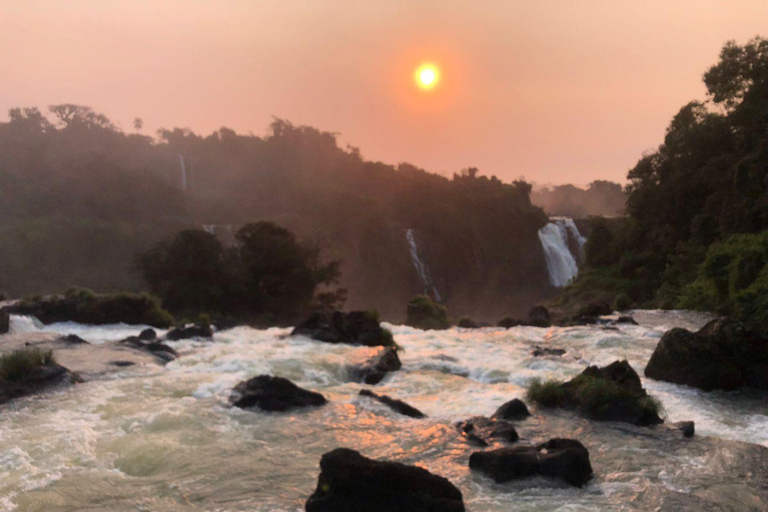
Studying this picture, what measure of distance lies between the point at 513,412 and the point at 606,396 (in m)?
1.91

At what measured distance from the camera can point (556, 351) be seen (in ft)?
65.6

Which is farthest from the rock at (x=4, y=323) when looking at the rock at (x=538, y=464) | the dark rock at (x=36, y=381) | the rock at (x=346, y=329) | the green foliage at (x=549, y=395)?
the rock at (x=538, y=464)

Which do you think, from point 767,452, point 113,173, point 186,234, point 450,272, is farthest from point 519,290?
point 767,452

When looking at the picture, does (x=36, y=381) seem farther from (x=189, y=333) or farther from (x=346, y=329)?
(x=346, y=329)

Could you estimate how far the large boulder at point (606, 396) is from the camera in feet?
33.8

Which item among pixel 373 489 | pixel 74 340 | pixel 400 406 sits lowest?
pixel 74 340

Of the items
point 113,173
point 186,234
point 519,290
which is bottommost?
point 519,290

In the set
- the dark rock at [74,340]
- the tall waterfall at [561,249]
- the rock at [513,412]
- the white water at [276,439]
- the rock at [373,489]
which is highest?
the tall waterfall at [561,249]

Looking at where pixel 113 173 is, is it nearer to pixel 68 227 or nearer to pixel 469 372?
pixel 68 227

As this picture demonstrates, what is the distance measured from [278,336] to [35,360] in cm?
1089

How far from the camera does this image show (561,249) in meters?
72.9

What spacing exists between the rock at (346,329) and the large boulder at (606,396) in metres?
10.5

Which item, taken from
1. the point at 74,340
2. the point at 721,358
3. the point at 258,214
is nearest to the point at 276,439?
the point at 721,358

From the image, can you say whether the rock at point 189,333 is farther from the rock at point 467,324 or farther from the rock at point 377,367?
the rock at point 467,324
